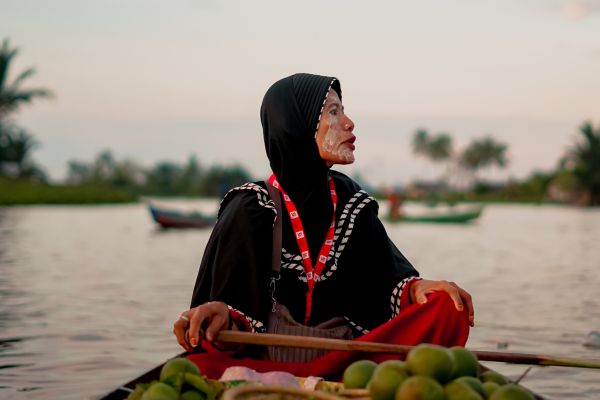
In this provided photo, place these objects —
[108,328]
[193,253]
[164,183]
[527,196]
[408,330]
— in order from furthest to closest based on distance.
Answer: [164,183], [527,196], [193,253], [108,328], [408,330]

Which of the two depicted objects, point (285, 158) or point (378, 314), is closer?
point (285, 158)

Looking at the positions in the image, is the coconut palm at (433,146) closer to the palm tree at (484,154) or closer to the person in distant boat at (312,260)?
the palm tree at (484,154)

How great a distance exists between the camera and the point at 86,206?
161 feet

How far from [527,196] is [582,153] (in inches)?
848

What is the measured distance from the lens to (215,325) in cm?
261

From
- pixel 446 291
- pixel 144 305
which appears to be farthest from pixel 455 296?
pixel 144 305

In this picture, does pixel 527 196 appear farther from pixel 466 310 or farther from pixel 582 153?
pixel 466 310

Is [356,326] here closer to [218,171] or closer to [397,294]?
[397,294]

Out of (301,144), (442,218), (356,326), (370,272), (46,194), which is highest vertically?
(301,144)

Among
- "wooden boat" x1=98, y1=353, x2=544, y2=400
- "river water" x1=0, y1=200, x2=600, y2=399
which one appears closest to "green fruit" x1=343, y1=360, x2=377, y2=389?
"wooden boat" x1=98, y1=353, x2=544, y2=400

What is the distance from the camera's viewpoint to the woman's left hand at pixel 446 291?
9.45 ft

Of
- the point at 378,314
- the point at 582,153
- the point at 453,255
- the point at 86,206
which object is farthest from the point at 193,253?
the point at 582,153

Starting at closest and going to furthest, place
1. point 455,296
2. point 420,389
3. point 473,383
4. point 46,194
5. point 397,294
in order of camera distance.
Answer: point 420,389 → point 473,383 → point 455,296 → point 397,294 → point 46,194

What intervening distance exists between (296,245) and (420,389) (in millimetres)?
1162
